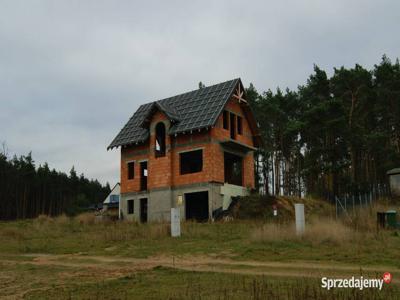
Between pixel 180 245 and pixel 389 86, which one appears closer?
pixel 180 245

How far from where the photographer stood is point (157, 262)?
16328 mm

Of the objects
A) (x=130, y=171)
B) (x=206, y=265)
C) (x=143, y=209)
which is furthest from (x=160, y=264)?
(x=130, y=171)

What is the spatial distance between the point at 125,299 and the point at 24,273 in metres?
6.52

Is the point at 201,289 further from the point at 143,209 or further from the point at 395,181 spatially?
the point at 395,181

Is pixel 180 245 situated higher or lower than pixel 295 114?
lower

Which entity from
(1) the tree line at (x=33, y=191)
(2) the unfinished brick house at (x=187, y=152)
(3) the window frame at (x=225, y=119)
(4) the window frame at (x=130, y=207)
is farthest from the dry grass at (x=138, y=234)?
(1) the tree line at (x=33, y=191)

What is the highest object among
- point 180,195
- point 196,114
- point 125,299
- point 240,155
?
point 196,114

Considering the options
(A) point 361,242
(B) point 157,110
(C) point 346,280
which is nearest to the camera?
(C) point 346,280

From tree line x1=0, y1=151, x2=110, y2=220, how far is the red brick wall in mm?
43352

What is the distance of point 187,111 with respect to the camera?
120 feet

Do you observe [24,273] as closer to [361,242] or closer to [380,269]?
[380,269]

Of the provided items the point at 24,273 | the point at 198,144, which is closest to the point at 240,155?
the point at 198,144

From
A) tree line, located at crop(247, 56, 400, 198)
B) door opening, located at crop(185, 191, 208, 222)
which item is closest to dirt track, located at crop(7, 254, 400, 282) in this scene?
door opening, located at crop(185, 191, 208, 222)

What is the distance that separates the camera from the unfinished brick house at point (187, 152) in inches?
1337
